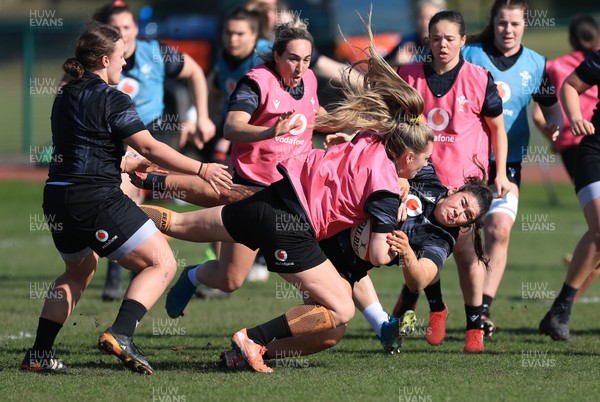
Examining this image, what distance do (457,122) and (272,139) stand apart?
125 centimetres

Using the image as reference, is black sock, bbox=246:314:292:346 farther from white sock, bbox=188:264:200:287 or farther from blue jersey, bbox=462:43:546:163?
blue jersey, bbox=462:43:546:163

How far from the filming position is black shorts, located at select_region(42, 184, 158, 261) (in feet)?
17.7

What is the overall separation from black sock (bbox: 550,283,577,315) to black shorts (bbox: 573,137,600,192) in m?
0.85

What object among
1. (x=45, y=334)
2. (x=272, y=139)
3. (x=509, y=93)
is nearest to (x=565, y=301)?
(x=509, y=93)

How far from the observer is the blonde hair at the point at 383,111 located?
18.4 feet

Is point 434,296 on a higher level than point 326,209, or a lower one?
lower

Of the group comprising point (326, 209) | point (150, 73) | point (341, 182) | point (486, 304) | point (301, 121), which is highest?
point (150, 73)

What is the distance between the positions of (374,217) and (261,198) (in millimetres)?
663

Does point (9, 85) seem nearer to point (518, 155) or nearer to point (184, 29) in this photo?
point (184, 29)

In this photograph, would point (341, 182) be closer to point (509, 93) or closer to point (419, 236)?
point (419, 236)

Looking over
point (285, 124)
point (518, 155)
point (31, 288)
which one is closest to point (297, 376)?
point (285, 124)

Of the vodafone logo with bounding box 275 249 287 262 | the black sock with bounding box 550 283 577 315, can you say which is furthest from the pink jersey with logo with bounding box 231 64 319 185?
the black sock with bounding box 550 283 577 315

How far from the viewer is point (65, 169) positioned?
5.46m

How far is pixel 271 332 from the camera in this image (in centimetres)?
564
